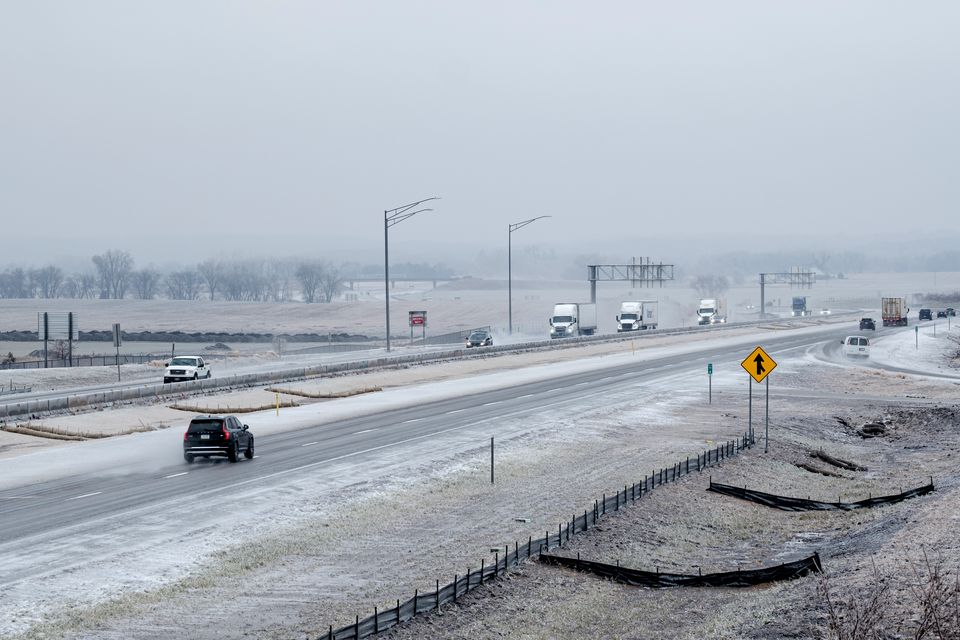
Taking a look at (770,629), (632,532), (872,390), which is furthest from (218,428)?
(872,390)

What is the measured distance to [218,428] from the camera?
113ft

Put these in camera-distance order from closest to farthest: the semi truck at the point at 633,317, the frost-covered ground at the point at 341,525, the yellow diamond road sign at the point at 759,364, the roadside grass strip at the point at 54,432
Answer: the frost-covered ground at the point at 341,525 → the yellow diamond road sign at the point at 759,364 → the roadside grass strip at the point at 54,432 → the semi truck at the point at 633,317

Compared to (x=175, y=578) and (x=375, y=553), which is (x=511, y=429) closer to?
(x=375, y=553)

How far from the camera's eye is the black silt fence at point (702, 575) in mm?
21766

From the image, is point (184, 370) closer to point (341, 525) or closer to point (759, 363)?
point (759, 363)

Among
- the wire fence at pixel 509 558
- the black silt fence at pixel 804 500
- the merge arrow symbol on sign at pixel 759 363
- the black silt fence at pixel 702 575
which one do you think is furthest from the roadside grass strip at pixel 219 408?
the black silt fence at pixel 702 575

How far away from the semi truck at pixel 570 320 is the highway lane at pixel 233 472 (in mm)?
52900

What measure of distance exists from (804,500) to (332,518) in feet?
42.3

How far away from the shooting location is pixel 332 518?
88.7 feet

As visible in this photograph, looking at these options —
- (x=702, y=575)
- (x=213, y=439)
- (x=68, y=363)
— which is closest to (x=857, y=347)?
(x=68, y=363)

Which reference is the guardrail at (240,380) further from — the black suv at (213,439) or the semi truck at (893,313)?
the semi truck at (893,313)

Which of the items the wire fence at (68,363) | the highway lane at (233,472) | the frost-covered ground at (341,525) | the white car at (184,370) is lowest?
the frost-covered ground at (341,525)

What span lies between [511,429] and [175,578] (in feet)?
77.1

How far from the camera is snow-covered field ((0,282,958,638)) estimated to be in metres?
19.3
